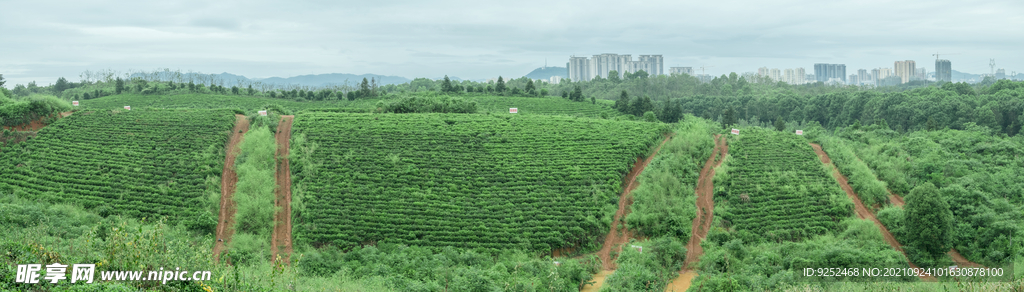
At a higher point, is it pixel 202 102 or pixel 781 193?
pixel 202 102

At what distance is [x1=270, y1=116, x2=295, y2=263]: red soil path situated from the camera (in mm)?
26078

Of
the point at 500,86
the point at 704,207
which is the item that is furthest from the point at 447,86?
the point at 704,207

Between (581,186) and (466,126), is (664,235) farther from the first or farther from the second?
(466,126)

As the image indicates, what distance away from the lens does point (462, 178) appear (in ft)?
103

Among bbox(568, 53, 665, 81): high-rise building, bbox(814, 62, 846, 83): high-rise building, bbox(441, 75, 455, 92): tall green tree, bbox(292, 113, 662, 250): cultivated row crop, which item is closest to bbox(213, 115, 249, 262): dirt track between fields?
bbox(292, 113, 662, 250): cultivated row crop

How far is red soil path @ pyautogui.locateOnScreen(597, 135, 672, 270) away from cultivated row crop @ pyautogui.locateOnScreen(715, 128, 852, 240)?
15.3 ft

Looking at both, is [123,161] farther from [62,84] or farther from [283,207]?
[62,84]

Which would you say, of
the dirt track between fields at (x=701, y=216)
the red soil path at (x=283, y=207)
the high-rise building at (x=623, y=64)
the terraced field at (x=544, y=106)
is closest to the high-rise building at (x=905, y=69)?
the high-rise building at (x=623, y=64)

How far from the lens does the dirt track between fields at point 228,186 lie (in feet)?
88.1

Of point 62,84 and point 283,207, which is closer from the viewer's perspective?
point 283,207

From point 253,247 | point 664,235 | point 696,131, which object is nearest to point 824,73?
point 696,131

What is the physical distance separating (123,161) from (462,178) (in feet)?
61.7

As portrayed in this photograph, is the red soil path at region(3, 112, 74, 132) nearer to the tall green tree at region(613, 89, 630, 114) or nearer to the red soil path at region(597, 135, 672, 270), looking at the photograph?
the red soil path at region(597, 135, 672, 270)

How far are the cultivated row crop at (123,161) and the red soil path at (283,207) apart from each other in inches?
127
